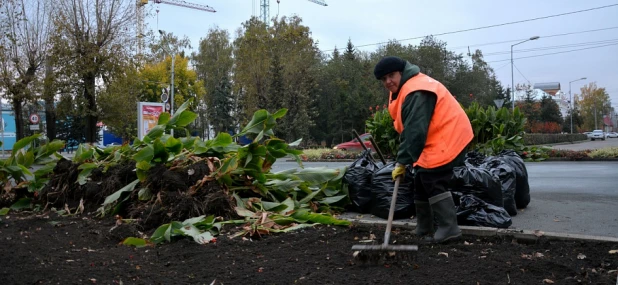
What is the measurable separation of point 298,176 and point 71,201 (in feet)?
9.03

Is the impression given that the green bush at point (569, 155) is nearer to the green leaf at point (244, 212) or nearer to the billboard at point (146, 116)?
the billboard at point (146, 116)

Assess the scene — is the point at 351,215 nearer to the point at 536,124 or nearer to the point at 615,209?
the point at 615,209

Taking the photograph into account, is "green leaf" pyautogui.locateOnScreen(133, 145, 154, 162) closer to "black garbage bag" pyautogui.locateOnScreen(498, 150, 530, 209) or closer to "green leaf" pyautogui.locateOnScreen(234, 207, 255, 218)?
"green leaf" pyautogui.locateOnScreen(234, 207, 255, 218)

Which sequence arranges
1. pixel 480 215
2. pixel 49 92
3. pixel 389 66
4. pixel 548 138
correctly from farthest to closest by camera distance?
pixel 548 138 → pixel 49 92 → pixel 480 215 → pixel 389 66

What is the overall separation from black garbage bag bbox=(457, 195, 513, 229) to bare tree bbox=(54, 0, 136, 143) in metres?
21.8

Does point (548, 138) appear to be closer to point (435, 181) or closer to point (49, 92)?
point (49, 92)

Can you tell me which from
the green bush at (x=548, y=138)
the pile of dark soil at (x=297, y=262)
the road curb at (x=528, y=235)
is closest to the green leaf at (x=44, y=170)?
the pile of dark soil at (x=297, y=262)

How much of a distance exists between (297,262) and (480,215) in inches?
76.9

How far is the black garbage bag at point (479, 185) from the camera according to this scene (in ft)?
16.6

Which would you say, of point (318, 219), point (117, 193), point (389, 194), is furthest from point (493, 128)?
point (117, 193)

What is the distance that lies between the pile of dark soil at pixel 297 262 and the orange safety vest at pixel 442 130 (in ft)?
2.14

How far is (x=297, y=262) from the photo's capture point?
347 centimetres

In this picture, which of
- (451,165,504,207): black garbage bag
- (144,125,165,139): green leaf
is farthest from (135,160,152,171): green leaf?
(451,165,504,207): black garbage bag

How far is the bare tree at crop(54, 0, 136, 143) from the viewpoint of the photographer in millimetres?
23297
